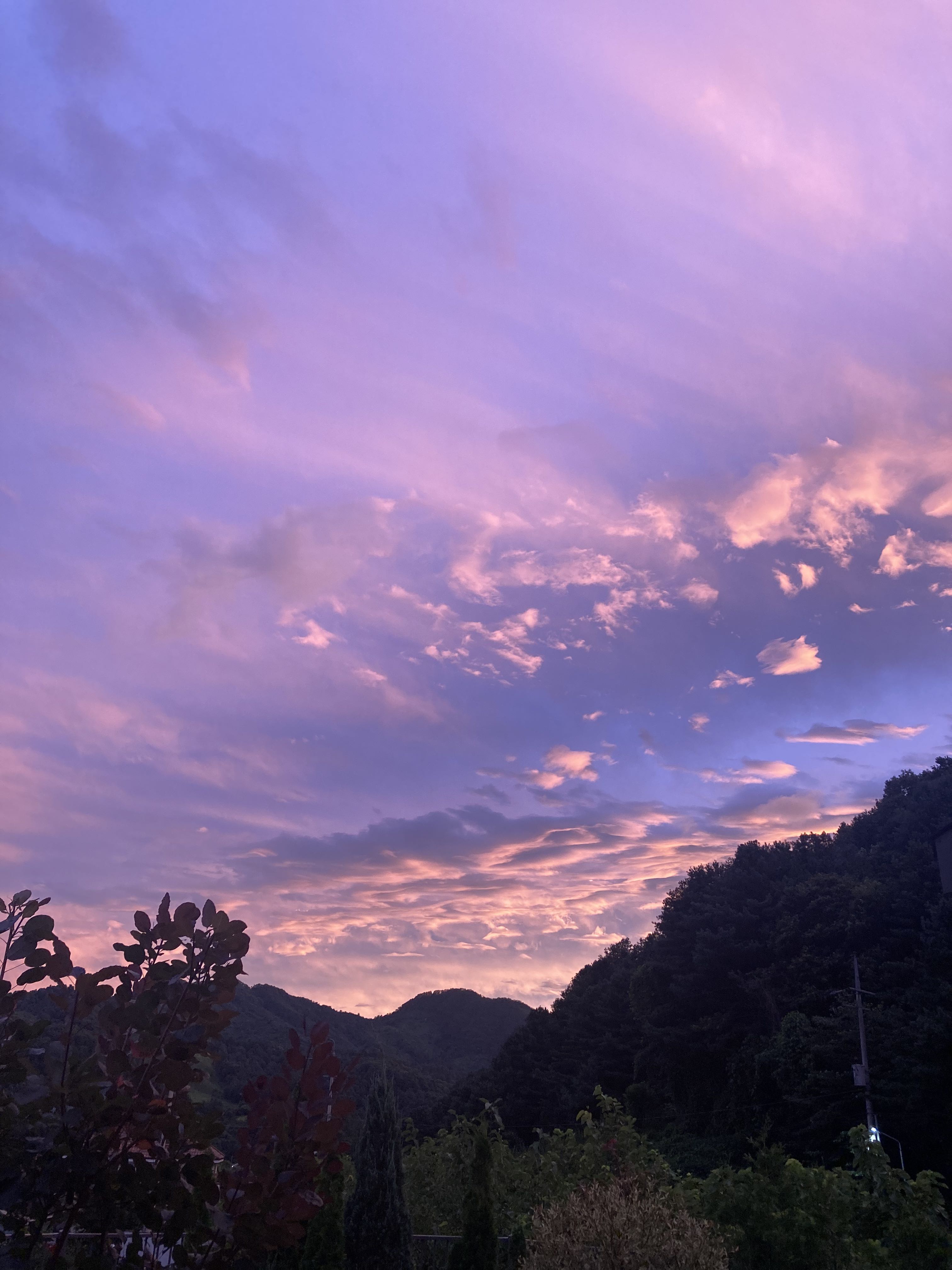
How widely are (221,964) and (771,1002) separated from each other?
40.7 meters

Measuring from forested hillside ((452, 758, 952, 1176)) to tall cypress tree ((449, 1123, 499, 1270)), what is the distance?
16356 millimetres

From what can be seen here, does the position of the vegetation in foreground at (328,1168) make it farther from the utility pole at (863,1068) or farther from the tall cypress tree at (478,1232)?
the utility pole at (863,1068)

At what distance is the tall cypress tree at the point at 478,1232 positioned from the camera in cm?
973

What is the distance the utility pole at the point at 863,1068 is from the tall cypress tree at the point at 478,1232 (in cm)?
2272

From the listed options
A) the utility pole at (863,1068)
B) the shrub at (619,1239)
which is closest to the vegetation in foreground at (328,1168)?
the shrub at (619,1239)

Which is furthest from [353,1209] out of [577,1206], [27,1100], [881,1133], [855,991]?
[855,991]

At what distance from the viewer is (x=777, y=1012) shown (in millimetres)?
38375

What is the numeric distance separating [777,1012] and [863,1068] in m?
8.77

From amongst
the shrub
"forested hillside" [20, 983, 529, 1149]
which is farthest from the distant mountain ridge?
the shrub

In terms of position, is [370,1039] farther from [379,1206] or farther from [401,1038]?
[379,1206]

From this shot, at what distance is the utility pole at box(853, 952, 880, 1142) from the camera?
96.5ft

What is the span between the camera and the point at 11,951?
279 centimetres

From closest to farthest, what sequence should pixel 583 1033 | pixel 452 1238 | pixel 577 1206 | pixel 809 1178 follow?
1. pixel 577 1206
2. pixel 809 1178
3. pixel 452 1238
4. pixel 583 1033

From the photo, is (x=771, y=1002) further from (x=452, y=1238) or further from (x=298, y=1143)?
(x=298, y=1143)
